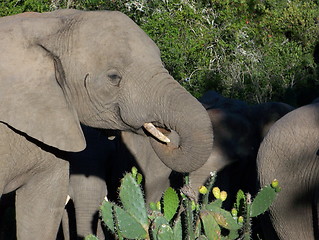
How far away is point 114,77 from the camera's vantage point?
4.12 meters

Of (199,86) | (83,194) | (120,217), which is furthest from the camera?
(199,86)

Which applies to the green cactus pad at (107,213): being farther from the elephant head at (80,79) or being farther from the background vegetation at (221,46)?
the background vegetation at (221,46)

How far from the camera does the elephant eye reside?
13.5 ft

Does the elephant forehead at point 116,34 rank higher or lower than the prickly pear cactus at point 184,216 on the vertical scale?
higher

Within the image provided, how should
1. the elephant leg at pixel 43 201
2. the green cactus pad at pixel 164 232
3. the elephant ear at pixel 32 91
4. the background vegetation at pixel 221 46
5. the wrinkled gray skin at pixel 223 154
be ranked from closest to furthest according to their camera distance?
1. the green cactus pad at pixel 164 232
2. the elephant ear at pixel 32 91
3. the elephant leg at pixel 43 201
4. the wrinkled gray skin at pixel 223 154
5. the background vegetation at pixel 221 46

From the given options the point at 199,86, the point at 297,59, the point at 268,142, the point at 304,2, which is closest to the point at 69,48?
the point at 268,142

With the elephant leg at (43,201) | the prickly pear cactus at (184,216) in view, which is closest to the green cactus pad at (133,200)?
the prickly pear cactus at (184,216)

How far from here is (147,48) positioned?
162 inches

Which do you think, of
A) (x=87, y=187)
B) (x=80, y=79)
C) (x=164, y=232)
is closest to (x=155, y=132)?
(x=80, y=79)

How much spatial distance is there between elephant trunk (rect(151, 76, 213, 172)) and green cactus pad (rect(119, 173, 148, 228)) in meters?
0.37

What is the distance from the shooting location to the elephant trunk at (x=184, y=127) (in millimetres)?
3856

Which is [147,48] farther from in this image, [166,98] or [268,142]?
[268,142]

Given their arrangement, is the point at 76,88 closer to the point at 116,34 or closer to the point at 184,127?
the point at 116,34

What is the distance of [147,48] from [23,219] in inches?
50.0
